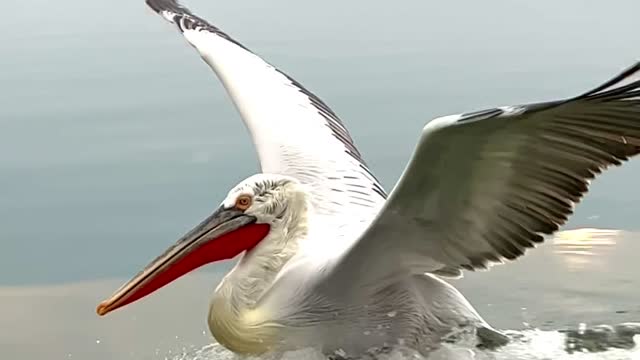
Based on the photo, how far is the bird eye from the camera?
6.23 ft

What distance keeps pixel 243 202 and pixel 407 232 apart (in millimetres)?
343

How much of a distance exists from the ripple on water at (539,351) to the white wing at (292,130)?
37 centimetres

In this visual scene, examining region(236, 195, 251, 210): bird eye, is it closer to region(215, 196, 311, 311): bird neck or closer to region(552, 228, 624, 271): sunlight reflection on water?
region(215, 196, 311, 311): bird neck

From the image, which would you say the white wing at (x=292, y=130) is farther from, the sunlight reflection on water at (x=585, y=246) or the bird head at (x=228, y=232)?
the sunlight reflection on water at (x=585, y=246)

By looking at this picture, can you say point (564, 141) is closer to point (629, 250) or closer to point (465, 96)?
point (629, 250)

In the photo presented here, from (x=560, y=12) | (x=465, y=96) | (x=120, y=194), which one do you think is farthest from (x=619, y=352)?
(x=560, y=12)

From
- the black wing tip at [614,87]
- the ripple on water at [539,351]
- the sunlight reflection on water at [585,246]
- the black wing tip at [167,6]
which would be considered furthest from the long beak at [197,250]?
the black wing tip at [167,6]

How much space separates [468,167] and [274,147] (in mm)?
787

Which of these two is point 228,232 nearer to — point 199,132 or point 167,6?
point 167,6

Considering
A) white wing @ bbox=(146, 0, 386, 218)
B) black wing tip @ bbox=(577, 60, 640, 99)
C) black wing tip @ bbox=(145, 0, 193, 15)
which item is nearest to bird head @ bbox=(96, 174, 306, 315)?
white wing @ bbox=(146, 0, 386, 218)

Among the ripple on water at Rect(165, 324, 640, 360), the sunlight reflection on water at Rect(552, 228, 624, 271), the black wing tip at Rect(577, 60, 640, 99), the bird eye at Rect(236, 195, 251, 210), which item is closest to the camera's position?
the black wing tip at Rect(577, 60, 640, 99)

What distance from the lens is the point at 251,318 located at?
182 cm

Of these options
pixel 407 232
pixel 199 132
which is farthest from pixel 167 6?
pixel 407 232

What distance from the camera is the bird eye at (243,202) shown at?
190cm
